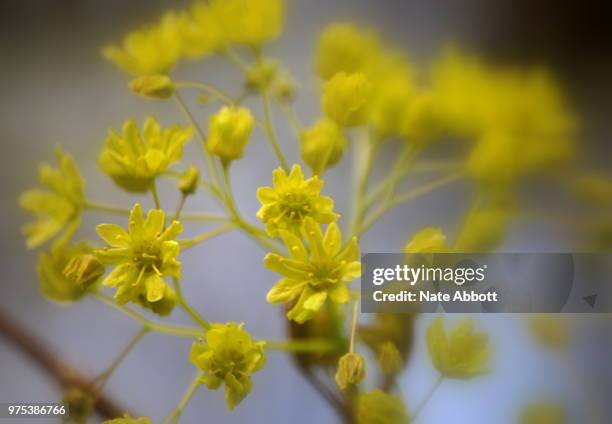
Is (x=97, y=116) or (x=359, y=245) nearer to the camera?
(x=359, y=245)

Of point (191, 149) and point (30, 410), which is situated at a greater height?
point (191, 149)

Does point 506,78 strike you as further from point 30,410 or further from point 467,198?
point 30,410

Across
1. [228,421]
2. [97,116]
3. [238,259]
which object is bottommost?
[228,421]

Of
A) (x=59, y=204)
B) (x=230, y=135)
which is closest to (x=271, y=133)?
(x=230, y=135)

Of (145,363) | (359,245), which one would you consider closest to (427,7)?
(359,245)

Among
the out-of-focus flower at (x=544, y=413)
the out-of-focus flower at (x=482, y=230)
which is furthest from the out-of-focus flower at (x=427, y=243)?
the out-of-focus flower at (x=544, y=413)
